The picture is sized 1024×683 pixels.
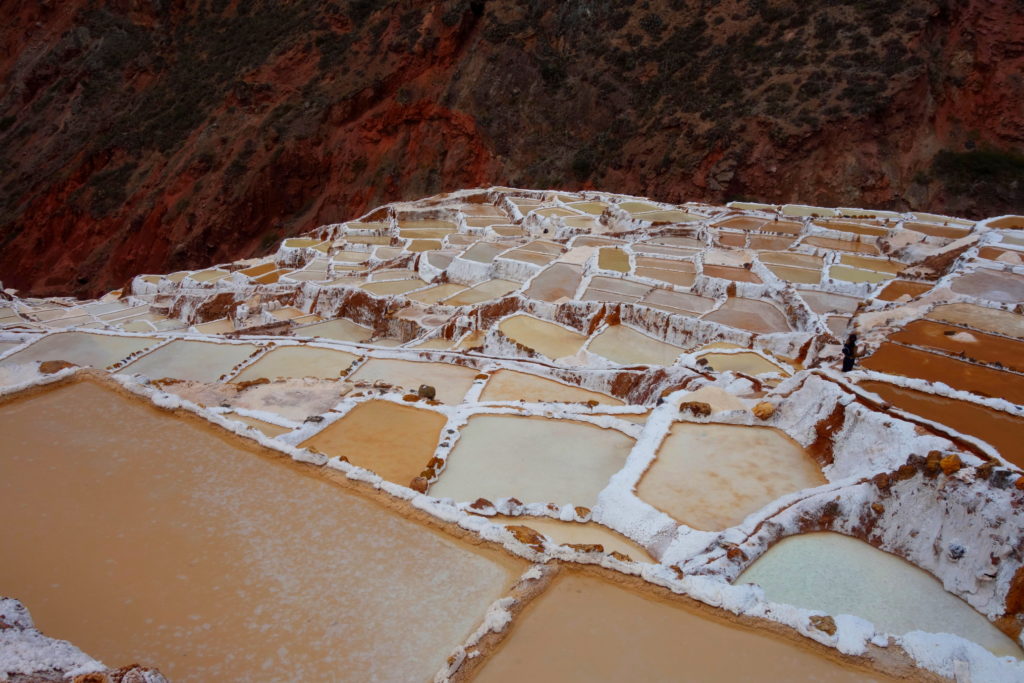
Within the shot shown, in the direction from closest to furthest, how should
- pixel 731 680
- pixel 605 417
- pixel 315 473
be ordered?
1. pixel 731 680
2. pixel 315 473
3. pixel 605 417

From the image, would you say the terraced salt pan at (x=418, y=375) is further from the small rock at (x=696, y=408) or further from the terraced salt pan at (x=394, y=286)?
the terraced salt pan at (x=394, y=286)

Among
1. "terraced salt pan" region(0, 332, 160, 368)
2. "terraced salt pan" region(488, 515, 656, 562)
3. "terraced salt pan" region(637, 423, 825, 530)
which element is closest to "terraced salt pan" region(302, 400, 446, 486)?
"terraced salt pan" region(488, 515, 656, 562)

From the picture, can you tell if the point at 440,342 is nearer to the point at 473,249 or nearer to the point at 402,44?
the point at 473,249

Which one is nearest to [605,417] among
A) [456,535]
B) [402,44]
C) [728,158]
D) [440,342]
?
[456,535]

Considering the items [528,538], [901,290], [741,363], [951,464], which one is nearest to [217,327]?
[741,363]

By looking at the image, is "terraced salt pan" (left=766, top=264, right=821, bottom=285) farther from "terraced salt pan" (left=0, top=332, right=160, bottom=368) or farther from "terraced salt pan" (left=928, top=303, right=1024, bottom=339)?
"terraced salt pan" (left=0, top=332, right=160, bottom=368)

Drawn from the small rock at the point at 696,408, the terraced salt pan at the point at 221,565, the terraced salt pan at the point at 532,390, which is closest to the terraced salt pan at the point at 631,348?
the terraced salt pan at the point at 532,390
